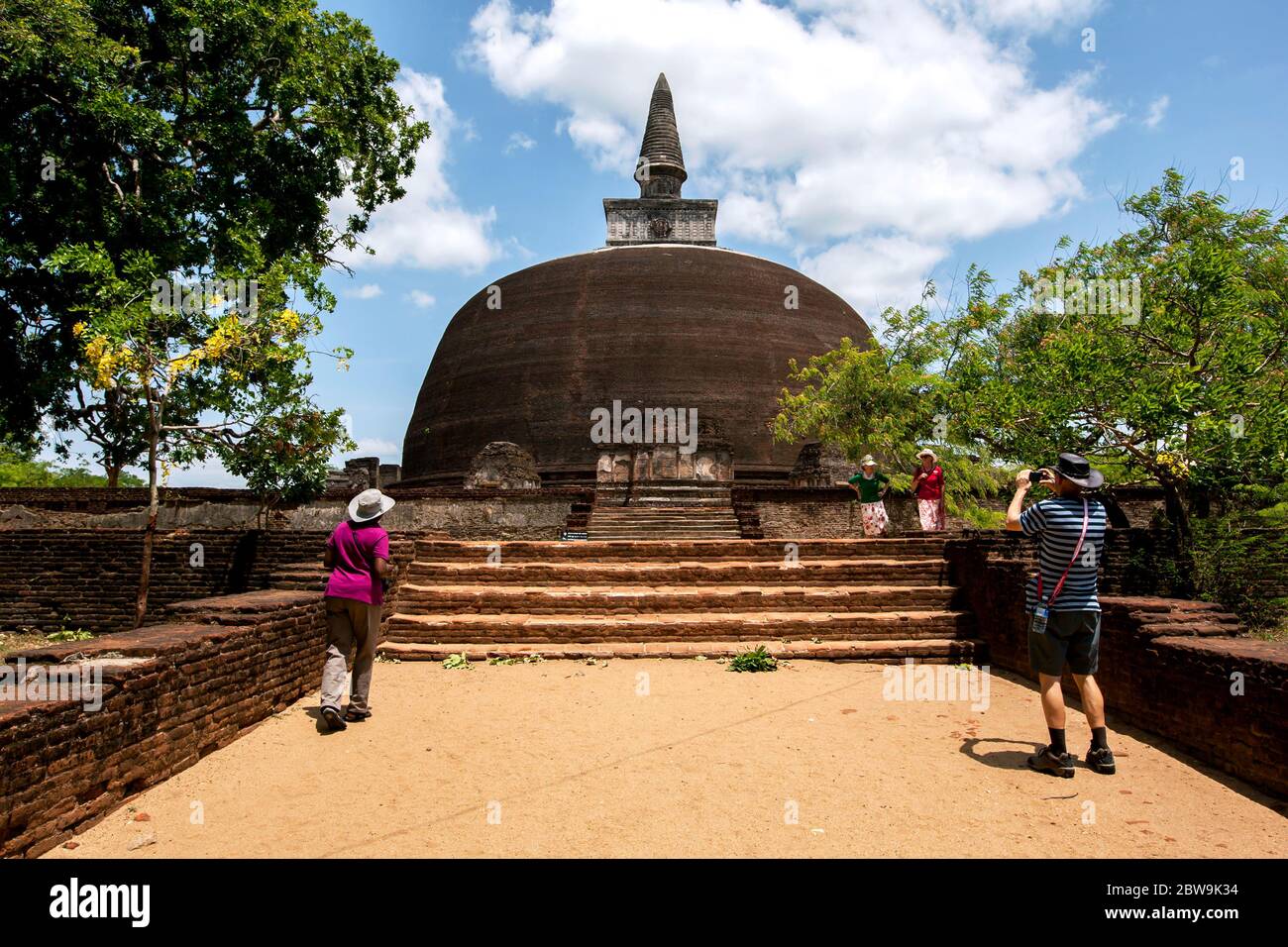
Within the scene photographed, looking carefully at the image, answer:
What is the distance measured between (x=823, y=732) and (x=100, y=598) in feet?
27.0

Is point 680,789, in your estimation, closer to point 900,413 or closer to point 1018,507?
point 1018,507

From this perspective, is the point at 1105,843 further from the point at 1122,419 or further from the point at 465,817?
the point at 1122,419

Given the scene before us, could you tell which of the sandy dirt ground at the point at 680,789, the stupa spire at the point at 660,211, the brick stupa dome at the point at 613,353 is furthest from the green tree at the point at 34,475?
the sandy dirt ground at the point at 680,789

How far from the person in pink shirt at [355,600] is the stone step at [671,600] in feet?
8.39

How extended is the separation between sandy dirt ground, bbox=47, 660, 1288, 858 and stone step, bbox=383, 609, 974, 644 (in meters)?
1.57

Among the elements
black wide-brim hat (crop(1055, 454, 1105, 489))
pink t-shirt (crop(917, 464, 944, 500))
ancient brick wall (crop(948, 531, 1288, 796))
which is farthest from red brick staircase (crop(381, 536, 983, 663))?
black wide-brim hat (crop(1055, 454, 1105, 489))

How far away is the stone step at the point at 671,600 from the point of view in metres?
7.41

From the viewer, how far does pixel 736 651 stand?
6.73 m

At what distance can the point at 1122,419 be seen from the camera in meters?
7.42

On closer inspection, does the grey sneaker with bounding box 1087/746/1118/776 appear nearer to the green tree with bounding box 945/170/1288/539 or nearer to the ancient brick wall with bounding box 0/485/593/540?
the green tree with bounding box 945/170/1288/539

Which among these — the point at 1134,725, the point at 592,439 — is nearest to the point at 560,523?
the point at 592,439

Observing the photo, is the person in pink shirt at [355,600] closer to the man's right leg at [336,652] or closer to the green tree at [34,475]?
the man's right leg at [336,652]

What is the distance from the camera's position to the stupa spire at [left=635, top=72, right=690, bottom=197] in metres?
25.7

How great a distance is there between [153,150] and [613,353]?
10.5 meters
